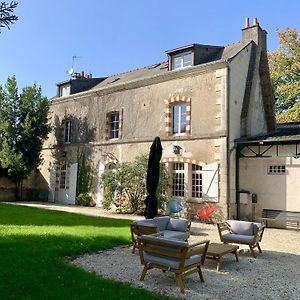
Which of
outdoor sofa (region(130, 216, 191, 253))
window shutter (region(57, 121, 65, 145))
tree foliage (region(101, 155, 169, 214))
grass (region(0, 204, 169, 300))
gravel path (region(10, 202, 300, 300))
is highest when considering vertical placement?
window shutter (region(57, 121, 65, 145))

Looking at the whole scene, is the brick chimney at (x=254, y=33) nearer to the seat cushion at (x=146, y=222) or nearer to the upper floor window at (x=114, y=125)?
the upper floor window at (x=114, y=125)

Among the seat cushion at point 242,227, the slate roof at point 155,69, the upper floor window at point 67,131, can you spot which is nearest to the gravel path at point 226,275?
the seat cushion at point 242,227

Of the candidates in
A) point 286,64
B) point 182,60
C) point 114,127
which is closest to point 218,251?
point 182,60

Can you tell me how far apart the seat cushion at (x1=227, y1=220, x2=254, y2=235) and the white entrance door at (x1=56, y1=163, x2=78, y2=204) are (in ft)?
42.4

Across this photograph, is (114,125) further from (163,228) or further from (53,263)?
(53,263)

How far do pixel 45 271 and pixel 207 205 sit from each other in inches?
370

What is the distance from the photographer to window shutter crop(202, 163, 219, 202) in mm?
13734

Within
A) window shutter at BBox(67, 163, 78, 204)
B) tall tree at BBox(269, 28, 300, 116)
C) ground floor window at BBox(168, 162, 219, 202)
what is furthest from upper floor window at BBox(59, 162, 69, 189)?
tall tree at BBox(269, 28, 300, 116)

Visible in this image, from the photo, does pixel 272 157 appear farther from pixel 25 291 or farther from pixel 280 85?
pixel 280 85

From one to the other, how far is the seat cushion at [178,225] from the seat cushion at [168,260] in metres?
2.52

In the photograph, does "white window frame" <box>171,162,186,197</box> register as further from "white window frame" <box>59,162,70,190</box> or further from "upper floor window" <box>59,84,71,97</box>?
"upper floor window" <box>59,84,71,97</box>

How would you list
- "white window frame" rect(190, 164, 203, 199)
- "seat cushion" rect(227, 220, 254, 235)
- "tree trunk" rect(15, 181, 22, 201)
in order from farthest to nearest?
"tree trunk" rect(15, 181, 22, 201), "white window frame" rect(190, 164, 203, 199), "seat cushion" rect(227, 220, 254, 235)

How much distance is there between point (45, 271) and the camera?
5371mm

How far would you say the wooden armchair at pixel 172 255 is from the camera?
16.7ft
